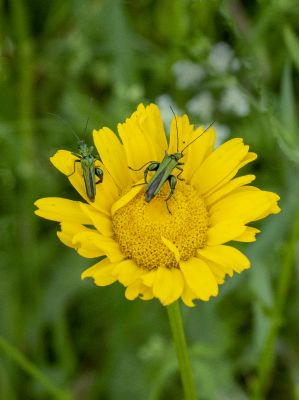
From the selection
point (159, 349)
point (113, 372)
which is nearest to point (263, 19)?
point (159, 349)

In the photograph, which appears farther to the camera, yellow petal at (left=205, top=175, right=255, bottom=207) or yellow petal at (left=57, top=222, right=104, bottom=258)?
yellow petal at (left=205, top=175, right=255, bottom=207)

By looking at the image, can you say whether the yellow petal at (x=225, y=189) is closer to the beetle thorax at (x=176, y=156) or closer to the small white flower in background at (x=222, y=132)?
the beetle thorax at (x=176, y=156)

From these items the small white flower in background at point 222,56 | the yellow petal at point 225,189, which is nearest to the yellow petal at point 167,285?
the yellow petal at point 225,189

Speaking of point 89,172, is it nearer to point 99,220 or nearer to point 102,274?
point 99,220

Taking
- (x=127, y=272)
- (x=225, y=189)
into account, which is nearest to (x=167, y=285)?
(x=127, y=272)

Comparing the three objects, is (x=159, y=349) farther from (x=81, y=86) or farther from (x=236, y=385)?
(x=81, y=86)

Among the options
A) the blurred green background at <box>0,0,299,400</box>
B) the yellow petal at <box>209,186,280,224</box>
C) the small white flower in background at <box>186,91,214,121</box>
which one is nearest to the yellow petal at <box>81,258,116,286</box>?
the yellow petal at <box>209,186,280,224</box>

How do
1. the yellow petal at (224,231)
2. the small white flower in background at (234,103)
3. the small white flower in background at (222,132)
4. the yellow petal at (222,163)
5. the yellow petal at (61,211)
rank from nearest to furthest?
1. the yellow petal at (224,231)
2. the yellow petal at (61,211)
3. the yellow petal at (222,163)
4. the small white flower in background at (222,132)
5. the small white flower in background at (234,103)

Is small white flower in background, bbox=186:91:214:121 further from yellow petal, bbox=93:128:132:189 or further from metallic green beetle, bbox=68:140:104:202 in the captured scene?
metallic green beetle, bbox=68:140:104:202

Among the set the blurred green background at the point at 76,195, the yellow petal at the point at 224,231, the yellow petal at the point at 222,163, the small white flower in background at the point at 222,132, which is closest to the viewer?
the yellow petal at the point at 224,231
